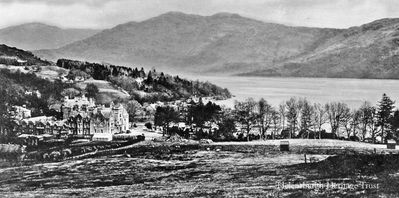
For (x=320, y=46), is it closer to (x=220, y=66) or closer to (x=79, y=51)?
(x=220, y=66)

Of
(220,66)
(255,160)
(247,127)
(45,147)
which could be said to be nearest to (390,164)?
(255,160)

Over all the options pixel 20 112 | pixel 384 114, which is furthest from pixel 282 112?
pixel 20 112

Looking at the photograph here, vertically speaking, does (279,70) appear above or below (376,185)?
above

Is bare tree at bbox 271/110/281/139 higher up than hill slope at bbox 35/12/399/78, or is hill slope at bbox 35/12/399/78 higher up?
hill slope at bbox 35/12/399/78

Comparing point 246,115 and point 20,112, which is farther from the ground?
point 20,112

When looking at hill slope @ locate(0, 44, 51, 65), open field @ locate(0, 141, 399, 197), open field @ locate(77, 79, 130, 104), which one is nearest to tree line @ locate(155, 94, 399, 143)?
open field @ locate(0, 141, 399, 197)

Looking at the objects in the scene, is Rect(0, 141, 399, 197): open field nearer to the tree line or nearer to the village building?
the village building

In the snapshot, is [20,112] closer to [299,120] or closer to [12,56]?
[299,120]

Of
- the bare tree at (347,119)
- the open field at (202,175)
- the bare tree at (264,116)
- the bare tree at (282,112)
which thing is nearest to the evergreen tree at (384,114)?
the bare tree at (347,119)
